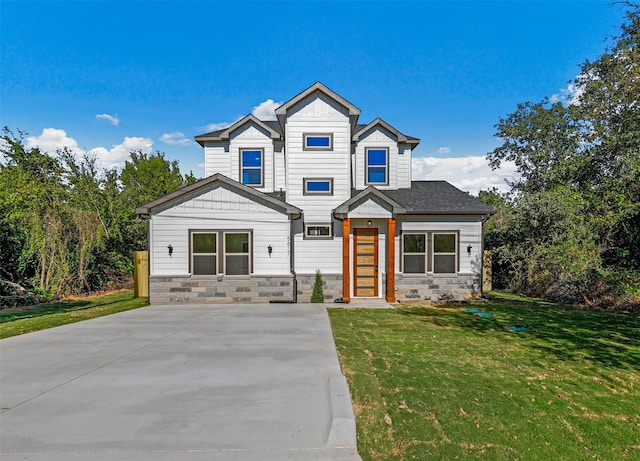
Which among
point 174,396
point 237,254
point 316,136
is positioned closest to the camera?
point 174,396

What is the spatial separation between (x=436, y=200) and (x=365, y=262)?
3591 millimetres

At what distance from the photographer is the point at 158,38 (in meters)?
13.2

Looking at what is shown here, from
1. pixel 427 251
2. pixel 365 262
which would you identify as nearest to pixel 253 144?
pixel 365 262

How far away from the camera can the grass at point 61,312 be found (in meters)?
7.61

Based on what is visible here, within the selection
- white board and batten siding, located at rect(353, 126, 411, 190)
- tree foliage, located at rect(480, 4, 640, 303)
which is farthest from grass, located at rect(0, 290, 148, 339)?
tree foliage, located at rect(480, 4, 640, 303)

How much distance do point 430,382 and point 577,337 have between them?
4.75m

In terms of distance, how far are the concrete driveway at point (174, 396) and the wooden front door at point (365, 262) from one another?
184 inches

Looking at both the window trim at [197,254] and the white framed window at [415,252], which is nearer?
the window trim at [197,254]

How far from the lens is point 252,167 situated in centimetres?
1241

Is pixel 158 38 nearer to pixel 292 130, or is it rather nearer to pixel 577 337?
pixel 292 130

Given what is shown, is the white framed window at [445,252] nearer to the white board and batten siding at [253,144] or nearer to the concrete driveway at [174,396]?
the concrete driveway at [174,396]

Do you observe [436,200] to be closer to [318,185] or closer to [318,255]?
[318,185]

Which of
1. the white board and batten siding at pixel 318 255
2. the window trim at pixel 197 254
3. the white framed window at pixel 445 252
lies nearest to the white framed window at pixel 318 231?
the white board and batten siding at pixel 318 255

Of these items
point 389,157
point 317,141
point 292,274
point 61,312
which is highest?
point 317,141
